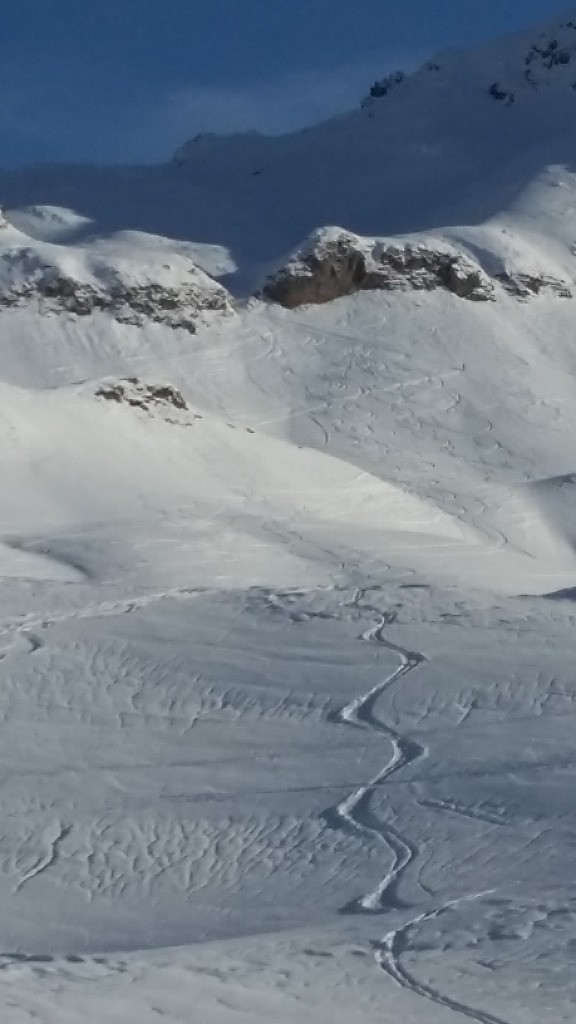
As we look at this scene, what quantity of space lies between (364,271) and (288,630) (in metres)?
22.7

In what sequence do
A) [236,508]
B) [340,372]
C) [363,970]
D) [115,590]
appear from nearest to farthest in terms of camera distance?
[363,970]
[115,590]
[236,508]
[340,372]

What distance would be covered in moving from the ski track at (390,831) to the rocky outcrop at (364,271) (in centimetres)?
2173

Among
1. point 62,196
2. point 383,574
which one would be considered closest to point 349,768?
point 383,574

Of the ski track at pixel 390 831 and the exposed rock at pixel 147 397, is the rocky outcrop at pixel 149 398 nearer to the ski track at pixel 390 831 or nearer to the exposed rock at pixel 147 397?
the exposed rock at pixel 147 397

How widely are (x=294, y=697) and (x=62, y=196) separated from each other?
37.6 m

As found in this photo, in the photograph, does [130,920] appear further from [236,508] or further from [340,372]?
[340,372]

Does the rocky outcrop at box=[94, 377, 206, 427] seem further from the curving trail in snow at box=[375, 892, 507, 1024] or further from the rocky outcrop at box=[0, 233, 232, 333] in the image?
the curving trail in snow at box=[375, 892, 507, 1024]

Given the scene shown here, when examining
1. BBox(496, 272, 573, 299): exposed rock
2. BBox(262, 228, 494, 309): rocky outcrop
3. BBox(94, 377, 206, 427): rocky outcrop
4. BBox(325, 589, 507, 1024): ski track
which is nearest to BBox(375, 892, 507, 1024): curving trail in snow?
BBox(325, 589, 507, 1024): ski track

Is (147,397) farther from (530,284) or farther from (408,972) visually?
(408,972)

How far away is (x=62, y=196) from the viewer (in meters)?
47.3

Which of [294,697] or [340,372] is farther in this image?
[340,372]

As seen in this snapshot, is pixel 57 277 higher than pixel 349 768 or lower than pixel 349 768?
higher

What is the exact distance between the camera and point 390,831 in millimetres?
9586

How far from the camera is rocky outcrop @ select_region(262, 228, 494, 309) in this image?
3506 centimetres
